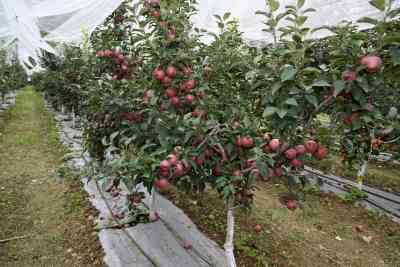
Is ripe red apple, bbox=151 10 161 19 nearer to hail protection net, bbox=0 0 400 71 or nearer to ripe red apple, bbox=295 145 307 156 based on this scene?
ripe red apple, bbox=295 145 307 156

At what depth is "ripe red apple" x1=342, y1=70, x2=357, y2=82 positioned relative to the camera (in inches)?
40.8

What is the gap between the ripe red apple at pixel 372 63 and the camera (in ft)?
3.22

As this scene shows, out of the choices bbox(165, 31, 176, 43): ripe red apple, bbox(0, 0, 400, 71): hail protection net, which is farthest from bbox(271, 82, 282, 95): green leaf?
bbox(0, 0, 400, 71): hail protection net

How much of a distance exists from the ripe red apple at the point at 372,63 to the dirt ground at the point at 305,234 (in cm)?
123

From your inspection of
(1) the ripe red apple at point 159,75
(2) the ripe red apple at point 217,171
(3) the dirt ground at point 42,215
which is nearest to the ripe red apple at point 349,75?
(2) the ripe red apple at point 217,171

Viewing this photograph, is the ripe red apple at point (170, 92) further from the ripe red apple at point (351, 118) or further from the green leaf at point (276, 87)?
the ripe red apple at point (351, 118)

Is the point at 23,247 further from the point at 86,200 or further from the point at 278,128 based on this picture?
the point at 278,128

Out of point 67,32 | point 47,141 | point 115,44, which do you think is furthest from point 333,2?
point 47,141

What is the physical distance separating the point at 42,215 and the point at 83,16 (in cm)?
204

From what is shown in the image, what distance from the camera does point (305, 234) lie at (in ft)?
8.92

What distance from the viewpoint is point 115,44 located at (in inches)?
109

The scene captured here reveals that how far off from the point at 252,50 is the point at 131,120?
937mm

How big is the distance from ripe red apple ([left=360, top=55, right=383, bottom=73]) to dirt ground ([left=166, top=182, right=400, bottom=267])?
1.23 meters

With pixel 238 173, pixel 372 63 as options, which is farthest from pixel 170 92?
pixel 372 63
